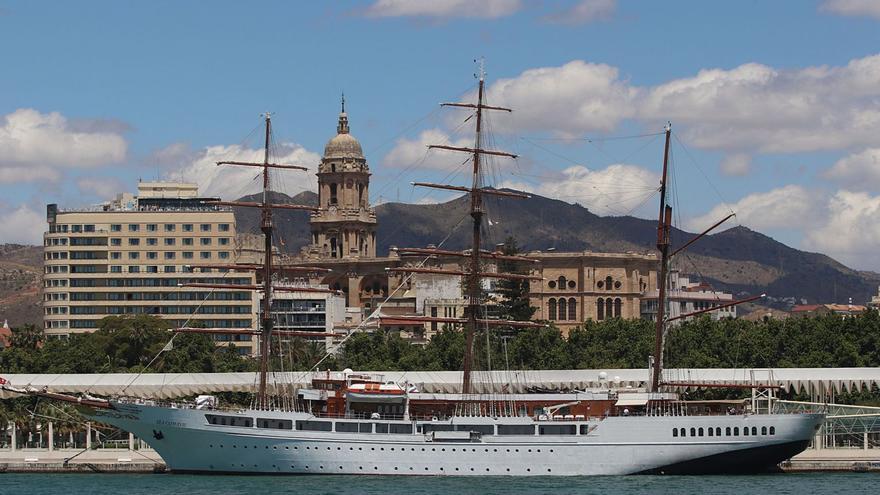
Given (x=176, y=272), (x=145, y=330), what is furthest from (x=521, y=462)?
(x=176, y=272)

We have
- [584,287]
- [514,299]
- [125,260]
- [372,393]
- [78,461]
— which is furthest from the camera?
[584,287]

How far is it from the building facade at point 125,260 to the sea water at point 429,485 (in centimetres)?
8076

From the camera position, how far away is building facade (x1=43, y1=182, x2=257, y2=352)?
546 ft

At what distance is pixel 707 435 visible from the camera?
A: 8444 centimetres

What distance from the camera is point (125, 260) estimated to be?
167000 mm

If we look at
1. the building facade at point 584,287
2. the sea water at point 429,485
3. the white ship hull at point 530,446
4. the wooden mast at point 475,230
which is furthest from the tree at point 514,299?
the sea water at point 429,485

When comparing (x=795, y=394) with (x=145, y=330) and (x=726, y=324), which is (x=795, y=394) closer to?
(x=726, y=324)

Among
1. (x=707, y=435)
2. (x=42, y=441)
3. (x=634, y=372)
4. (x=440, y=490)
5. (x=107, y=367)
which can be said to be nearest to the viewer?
(x=440, y=490)

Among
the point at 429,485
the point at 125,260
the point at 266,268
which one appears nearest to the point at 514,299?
the point at 125,260

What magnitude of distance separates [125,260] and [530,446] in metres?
89.7

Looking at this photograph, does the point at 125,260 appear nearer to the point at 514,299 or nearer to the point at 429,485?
the point at 514,299

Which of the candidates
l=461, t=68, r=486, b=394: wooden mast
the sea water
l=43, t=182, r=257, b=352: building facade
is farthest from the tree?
the sea water

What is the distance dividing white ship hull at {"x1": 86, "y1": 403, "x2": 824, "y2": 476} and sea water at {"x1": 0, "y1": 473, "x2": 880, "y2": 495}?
33.8 inches

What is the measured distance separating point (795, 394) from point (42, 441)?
45.5 m
